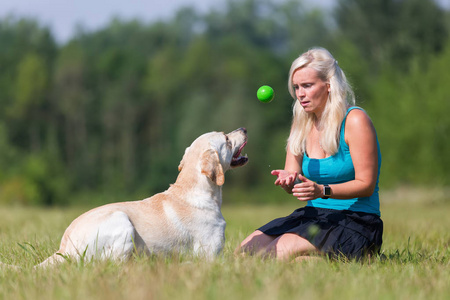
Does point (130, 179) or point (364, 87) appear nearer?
Result: point (364, 87)

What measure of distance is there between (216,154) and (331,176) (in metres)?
1.25

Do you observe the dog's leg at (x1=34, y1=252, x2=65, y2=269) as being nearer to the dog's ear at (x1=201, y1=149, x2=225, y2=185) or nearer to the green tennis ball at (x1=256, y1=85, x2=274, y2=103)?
the dog's ear at (x1=201, y1=149, x2=225, y2=185)

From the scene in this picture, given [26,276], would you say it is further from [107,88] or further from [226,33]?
[226,33]

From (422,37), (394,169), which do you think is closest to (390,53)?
(422,37)

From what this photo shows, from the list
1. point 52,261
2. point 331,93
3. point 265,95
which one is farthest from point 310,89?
point 52,261

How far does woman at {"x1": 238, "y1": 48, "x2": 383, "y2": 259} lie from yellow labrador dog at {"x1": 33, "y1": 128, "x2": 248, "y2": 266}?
0.59 meters

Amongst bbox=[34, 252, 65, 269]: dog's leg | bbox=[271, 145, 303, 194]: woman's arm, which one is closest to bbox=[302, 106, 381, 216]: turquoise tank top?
bbox=[271, 145, 303, 194]: woman's arm

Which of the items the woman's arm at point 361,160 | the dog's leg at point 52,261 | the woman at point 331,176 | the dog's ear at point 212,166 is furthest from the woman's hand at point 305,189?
the dog's leg at point 52,261

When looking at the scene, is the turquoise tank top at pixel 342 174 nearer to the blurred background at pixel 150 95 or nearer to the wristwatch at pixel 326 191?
the wristwatch at pixel 326 191

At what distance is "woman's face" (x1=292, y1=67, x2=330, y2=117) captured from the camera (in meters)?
5.79

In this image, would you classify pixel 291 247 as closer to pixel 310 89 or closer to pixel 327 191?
pixel 327 191

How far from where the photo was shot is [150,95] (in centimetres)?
5056

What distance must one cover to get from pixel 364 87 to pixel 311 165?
119 feet

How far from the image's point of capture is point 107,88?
5084 centimetres
